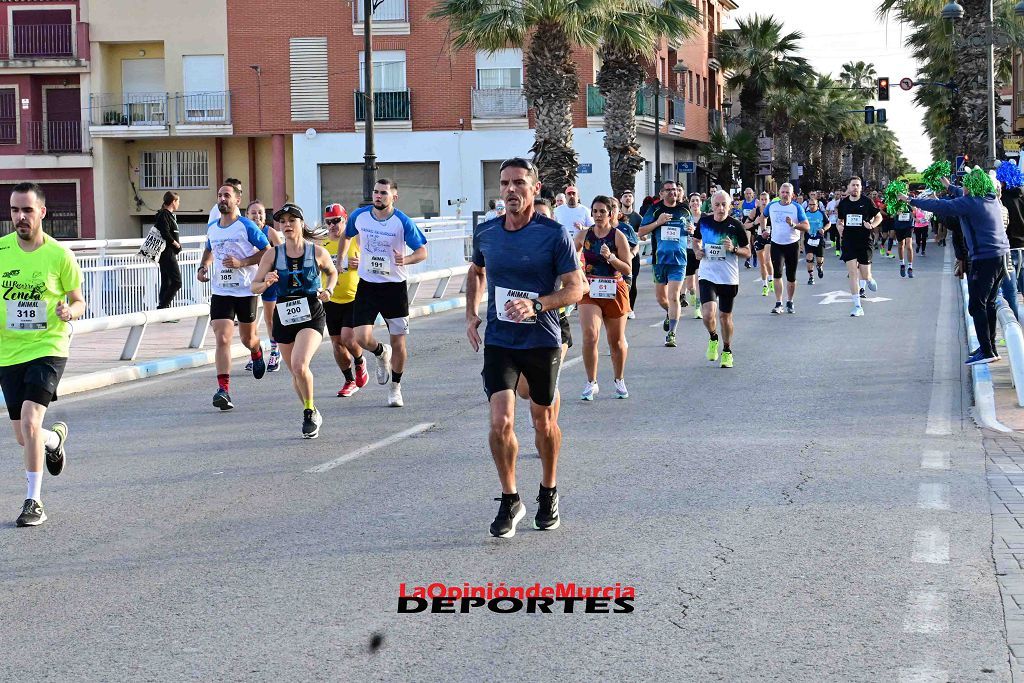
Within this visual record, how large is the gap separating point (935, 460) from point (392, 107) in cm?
4032

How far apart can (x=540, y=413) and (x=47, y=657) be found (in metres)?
2.86

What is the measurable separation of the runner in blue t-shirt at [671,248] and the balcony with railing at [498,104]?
29527mm

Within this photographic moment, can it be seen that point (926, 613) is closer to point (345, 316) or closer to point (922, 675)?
point (922, 675)

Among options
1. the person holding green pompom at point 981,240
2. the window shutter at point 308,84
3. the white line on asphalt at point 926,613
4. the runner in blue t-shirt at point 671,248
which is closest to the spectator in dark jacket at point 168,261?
the runner in blue t-shirt at point 671,248

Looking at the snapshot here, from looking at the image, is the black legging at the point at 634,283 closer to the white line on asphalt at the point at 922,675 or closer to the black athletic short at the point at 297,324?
the black athletic short at the point at 297,324

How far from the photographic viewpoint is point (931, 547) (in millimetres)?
6812

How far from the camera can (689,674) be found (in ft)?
16.2

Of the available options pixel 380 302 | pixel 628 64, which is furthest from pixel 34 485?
pixel 628 64

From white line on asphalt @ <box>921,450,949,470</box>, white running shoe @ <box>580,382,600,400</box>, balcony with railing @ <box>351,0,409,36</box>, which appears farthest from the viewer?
balcony with railing @ <box>351,0,409,36</box>

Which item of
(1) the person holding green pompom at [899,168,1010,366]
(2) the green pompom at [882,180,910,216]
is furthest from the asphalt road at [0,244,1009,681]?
(2) the green pompom at [882,180,910,216]

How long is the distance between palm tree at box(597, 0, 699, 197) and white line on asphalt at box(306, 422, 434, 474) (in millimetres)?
27772

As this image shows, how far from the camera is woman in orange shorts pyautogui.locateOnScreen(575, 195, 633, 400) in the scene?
1230 cm

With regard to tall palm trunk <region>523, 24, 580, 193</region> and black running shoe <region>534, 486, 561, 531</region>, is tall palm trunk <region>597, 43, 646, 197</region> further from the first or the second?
black running shoe <region>534, 486, 561, 531</region>

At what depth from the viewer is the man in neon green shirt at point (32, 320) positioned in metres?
7.73
